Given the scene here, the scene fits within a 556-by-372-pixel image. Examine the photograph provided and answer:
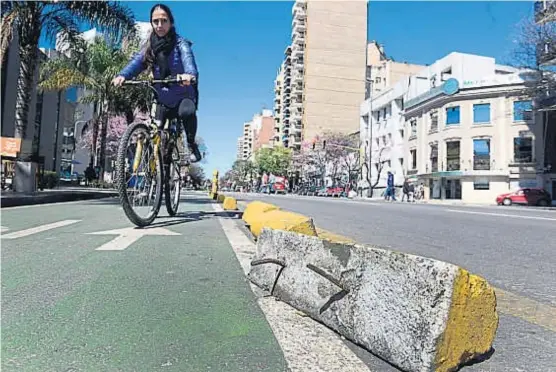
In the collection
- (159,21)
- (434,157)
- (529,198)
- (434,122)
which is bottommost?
(529,198)

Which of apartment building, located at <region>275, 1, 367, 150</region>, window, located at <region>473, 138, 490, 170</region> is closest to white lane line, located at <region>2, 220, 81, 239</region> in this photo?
window, located at <region>473, 138, 490, 170</region>

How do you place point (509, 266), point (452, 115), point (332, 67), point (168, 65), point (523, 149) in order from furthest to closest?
point (332, 67), point (452, 115), point (523, 149), point (168, 65), point (509, 266)

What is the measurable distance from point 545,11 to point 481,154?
2048 centimetres

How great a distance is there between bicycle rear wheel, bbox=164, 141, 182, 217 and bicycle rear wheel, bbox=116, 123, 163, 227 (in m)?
0.37

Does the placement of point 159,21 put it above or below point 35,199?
above

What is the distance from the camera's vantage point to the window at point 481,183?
4581cm

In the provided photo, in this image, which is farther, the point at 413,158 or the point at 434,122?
the point at 413,158

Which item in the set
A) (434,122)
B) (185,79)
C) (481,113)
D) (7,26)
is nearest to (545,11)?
(481,113)

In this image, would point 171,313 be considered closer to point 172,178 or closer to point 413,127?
point 172,178

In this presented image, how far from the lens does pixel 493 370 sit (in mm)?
2000

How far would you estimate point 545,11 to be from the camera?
90.3ft

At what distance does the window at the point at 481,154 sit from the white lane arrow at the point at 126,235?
45.3 metres

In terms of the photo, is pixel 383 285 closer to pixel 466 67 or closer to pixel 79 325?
pixel 79 325

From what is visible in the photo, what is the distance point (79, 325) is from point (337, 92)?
94675 millimetres
